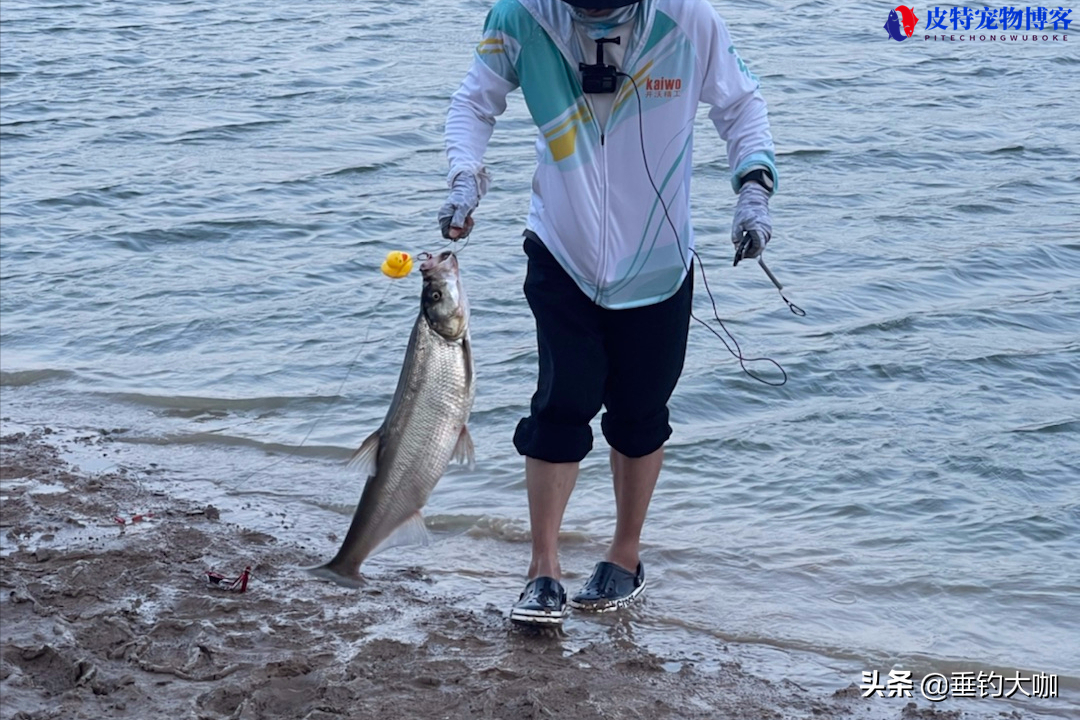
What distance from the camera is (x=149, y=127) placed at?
45.0ft

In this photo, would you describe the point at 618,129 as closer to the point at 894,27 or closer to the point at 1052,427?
the point at 1052,427

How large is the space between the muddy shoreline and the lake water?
26cm

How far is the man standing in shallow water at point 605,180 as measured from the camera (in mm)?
4141

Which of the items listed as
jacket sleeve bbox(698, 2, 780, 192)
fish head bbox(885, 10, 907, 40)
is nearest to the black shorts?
jacket sleeve bbox(698, 2, 780, 192)

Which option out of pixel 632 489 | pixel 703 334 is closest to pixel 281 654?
pixel 632 489

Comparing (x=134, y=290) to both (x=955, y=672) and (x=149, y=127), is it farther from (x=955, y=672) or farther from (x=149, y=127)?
(x=955, y=672)

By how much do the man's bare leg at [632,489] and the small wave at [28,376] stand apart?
4290 millimetres

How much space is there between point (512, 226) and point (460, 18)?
29.0 ft

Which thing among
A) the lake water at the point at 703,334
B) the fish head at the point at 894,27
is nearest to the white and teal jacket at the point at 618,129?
the lake water at the point at 703,334

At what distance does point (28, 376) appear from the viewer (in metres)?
7.94

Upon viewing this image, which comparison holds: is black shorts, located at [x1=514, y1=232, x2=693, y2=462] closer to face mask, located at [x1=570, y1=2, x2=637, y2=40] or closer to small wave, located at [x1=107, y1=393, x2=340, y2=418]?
face mask, located at [x1=570, y1=2, x2=637, y2=40]

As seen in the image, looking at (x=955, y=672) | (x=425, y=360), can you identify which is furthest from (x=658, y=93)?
(x=955, y=672)

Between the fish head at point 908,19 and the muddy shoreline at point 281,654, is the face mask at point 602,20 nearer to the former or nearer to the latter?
the muddy shoreline at point 281,654

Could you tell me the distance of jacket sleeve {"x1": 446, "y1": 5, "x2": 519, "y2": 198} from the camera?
4.20m
